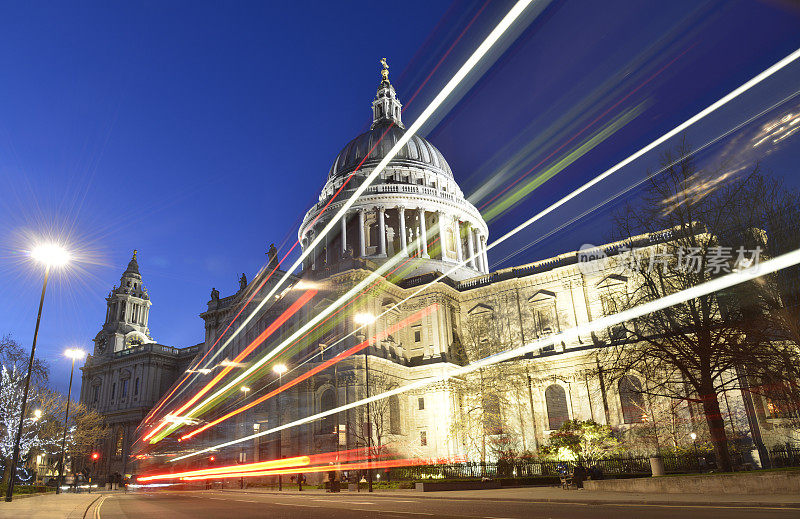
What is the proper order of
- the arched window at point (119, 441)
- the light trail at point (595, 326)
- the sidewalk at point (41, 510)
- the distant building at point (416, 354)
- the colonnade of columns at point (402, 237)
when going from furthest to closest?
the arched window at point (119, 441)
the colonnade of columns at point (402, 237)
the distant building at point (416, 354)
the light trail at point (595, 326)
the sidewalk at point (41, 510)

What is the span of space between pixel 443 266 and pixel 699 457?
38958mm

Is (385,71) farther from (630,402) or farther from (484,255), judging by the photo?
(630,402)

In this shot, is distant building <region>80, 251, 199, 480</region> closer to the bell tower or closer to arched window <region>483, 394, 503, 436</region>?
the bell tower

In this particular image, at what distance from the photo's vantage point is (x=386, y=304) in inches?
1989

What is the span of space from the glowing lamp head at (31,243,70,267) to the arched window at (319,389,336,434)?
885 inches

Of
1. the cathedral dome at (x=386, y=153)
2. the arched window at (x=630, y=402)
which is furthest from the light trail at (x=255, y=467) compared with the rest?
the cathedral dome at (x=386, y=153)

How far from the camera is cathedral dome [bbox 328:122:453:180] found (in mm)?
77125

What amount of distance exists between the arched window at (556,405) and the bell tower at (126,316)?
65.7m

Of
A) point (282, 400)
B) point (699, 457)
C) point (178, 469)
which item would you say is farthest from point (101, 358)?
point (699, 457)

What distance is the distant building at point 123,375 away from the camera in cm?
7281

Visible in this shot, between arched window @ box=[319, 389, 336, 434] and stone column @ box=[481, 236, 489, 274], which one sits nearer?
arched window @ box=[319, 389, 336, 434]

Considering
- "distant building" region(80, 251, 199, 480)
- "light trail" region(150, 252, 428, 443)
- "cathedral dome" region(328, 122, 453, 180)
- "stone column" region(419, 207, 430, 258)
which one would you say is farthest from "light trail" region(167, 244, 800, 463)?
"cathedral dome" region(328, 122, 453, 180)

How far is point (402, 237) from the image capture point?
217 feet

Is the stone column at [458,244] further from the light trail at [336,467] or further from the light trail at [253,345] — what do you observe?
the light trail at [336,467]
